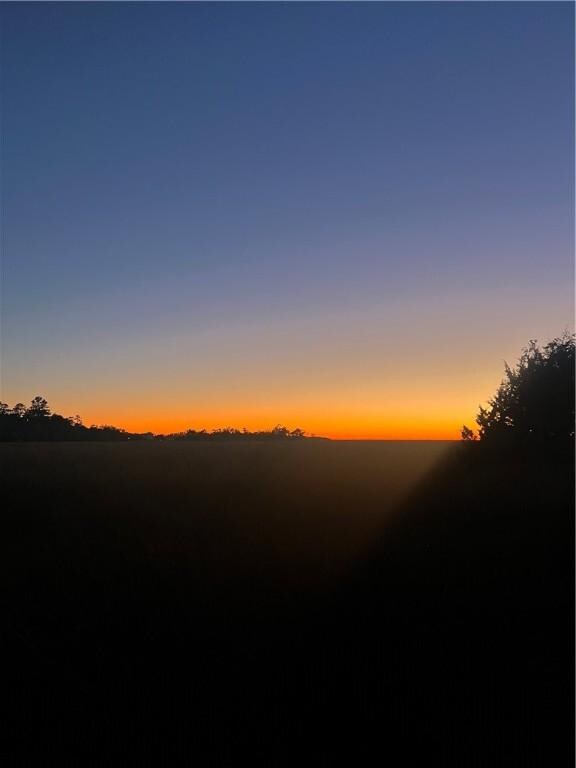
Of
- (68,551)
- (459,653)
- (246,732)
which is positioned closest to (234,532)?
(68,551)

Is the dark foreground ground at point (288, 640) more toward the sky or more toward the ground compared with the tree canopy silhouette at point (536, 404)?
more toward the ground

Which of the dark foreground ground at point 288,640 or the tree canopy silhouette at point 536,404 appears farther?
the tree canopy silhouette at point 536,404

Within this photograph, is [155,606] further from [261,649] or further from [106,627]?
[261,649]

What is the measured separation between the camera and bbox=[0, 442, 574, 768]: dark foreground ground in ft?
20.2

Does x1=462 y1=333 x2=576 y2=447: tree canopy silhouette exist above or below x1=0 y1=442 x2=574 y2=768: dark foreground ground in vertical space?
above

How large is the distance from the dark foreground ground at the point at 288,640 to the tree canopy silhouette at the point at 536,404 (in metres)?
23.7

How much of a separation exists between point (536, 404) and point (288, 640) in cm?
3749

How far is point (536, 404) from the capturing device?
140 ft

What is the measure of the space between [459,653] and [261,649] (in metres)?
2.45

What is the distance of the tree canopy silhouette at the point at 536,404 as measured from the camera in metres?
41.7

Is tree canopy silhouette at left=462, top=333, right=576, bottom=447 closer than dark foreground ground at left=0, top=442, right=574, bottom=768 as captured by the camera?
No

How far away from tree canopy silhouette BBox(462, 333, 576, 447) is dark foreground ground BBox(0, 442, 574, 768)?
2372 cm

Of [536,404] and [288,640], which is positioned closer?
[288,640]

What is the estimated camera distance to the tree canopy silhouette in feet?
137
